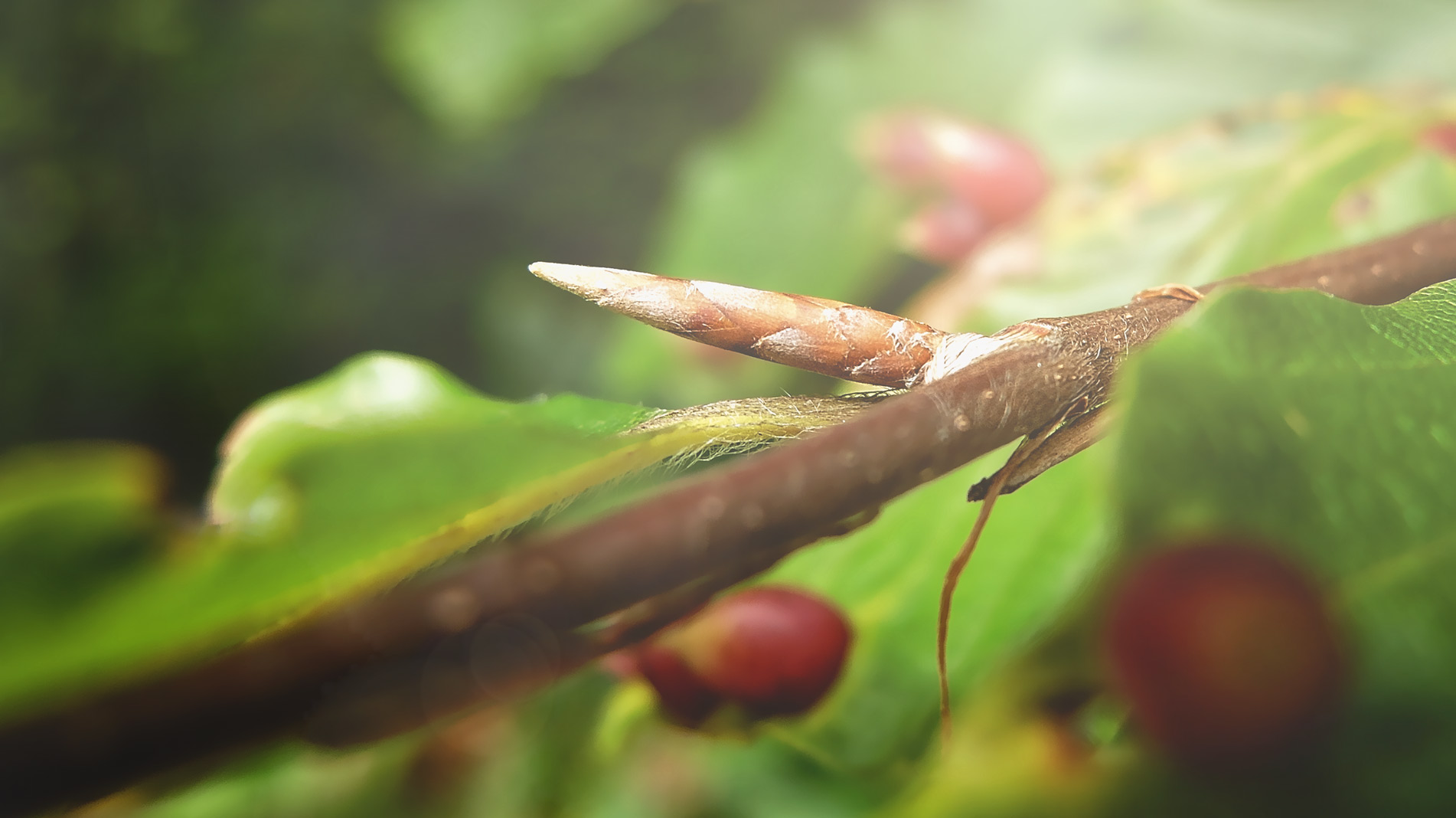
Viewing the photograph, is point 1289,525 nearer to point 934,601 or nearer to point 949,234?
point 934,601

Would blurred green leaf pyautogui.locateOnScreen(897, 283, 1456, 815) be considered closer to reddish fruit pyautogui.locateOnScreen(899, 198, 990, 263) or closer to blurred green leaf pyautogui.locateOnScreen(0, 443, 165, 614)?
blurred green leaf pyautogui.locateOnScreen(0, 443, 165, 614)

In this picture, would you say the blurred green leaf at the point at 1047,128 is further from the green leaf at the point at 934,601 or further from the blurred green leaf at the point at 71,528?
the blurred green leaf at the point at 71,528

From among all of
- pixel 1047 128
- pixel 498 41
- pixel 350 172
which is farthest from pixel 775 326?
pixel 350 172

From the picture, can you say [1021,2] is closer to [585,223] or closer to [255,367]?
[585,223]

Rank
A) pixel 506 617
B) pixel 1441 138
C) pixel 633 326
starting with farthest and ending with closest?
pixel 633 326 → pixel 1441 138 → pixel 506 617

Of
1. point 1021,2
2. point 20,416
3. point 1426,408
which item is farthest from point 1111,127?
point 20,416

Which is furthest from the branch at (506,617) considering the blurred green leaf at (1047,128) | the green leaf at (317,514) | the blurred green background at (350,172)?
the blurred green background at (350,172)
